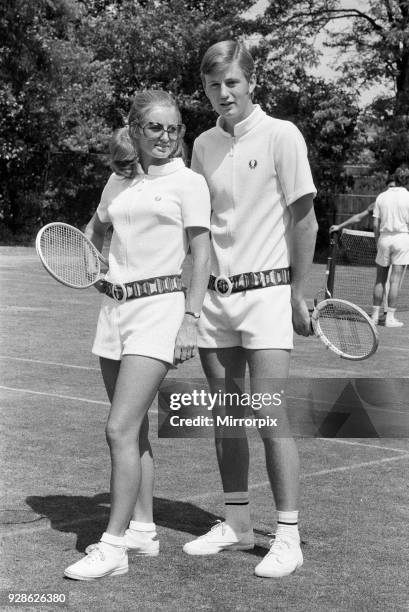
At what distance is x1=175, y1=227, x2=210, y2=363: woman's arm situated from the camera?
4.61 m

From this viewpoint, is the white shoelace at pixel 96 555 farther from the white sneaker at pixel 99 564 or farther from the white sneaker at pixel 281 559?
the white sneaker at pixel 281 559

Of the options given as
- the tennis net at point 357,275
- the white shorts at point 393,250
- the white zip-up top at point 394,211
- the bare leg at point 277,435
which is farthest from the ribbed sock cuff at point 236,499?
the tennis net at point 357,275

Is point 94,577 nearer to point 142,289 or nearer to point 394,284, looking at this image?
point 142,289

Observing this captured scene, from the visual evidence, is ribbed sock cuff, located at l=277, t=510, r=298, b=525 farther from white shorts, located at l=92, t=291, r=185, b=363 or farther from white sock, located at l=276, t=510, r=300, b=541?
white shorts, located at l=92, t=291, r=185, b=363

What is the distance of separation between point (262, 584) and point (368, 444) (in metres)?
3.29

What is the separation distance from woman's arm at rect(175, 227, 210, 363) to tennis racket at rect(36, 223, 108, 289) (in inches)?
17.8

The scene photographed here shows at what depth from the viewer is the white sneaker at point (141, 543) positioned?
193 inches

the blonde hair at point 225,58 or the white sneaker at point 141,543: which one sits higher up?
the blonde hair at point 225,58

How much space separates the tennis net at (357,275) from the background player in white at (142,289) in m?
13.2

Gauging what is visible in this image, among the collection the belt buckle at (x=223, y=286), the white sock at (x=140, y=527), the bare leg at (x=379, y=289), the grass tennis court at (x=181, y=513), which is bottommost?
the bare leg at (x=379, y=289)

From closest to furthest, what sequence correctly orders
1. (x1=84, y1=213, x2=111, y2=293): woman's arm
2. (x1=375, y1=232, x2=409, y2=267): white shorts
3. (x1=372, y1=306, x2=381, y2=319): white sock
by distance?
(x1=84, y1=213, x2=111, y2=293): woman's arm < (x1=372, y1=306, x2=381, y2=319): white sock < (x1=375, y1=232, x2=409, y2=267): white shorts

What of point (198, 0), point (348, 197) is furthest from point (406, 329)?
point (198, 0)

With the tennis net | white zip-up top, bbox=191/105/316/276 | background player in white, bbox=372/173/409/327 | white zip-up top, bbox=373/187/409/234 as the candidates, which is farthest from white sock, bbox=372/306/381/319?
white zip-up top, bbox=191/105/316/276

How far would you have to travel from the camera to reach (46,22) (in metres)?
37.8
